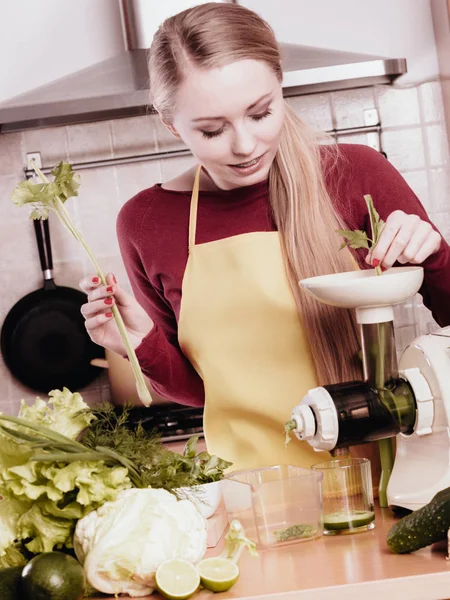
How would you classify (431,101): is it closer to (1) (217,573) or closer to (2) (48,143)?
(2) (48,143)

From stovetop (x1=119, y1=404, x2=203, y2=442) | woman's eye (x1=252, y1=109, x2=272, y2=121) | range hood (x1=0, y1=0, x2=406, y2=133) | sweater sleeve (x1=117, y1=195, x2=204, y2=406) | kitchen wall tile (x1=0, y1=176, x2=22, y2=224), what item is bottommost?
stovetop (x1=119, y1=404, x2=203, y2=442)

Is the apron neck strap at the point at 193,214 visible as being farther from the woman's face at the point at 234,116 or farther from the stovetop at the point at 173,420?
the stovetop at the point at 173,420

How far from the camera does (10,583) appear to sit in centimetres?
Result: 111

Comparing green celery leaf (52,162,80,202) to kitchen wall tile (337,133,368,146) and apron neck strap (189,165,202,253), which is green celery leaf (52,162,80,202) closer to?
apron neck strap (189,165,202,253)

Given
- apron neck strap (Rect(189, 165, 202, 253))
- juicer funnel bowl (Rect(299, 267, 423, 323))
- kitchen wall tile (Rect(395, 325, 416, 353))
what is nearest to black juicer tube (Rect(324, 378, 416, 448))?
juicer funnel bowl (Rect(299, 267, 423, 323))

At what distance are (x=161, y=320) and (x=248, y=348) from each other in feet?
0.91

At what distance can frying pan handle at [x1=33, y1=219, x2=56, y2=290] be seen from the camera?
3094 millimetres

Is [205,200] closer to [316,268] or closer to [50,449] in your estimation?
[316,268]

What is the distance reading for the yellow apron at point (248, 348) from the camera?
1666mm

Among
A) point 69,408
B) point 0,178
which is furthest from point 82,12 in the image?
point 69,408

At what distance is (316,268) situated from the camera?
1.63m

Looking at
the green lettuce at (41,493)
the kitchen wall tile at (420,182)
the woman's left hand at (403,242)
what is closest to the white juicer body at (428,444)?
the woman's left hand at (403,242)

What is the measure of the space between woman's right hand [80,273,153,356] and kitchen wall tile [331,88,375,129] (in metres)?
1.76

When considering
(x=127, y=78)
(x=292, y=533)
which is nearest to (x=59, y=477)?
(x=292, y=533)
